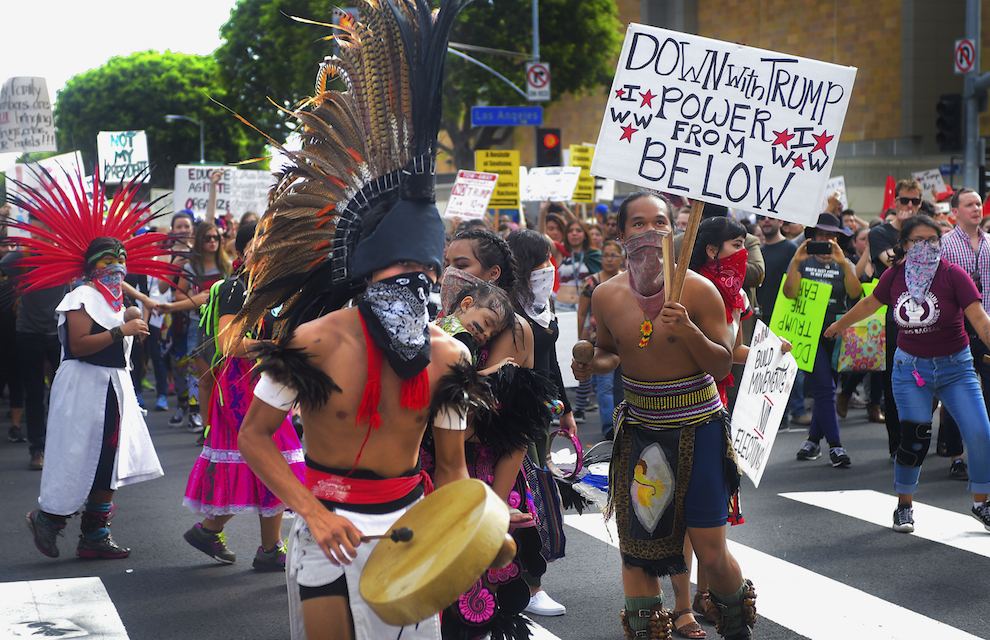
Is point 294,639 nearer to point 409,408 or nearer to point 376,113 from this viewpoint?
point 409,408

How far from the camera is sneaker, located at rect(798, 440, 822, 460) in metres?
8.98

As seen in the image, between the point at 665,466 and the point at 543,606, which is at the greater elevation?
the point at 665,466

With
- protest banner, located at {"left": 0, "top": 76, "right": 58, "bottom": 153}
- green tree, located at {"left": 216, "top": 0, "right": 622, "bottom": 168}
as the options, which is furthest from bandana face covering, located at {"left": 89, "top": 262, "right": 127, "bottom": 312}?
green tree, located at {"left": 216, "top": 0, "right": 622, "bottom": 168}

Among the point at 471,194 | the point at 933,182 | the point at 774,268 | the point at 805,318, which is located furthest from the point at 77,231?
the point at 933,182

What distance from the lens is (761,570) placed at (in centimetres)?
596

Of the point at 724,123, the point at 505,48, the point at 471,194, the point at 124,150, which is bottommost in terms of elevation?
the point at 471,194

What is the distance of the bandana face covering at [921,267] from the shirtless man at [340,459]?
4.79 metres

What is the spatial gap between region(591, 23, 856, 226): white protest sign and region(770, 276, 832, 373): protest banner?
4080 mm

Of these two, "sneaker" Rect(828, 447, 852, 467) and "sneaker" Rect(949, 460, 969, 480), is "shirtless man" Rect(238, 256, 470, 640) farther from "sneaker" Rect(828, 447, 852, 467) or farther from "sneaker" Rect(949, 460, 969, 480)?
"sneaker" Rect(949, 460, 969, 480)

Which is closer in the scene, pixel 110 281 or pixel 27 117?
pixel 110 281

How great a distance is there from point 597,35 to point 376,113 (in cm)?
3312

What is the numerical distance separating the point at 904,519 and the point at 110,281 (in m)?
5.37

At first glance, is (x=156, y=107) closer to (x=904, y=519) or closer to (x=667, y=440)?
(x=904, y=519)

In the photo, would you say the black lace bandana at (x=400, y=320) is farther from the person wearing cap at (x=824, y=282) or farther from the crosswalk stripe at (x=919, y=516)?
the person wearing cap at (x=824, y=282)
